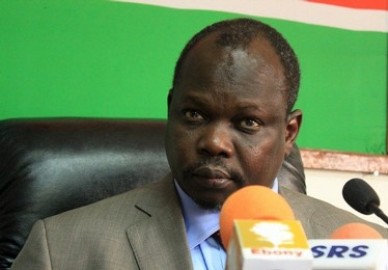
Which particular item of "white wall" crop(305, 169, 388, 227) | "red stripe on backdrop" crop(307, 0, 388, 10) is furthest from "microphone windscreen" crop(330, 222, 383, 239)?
"red stripe on backdrop" crop(307, 0, 388, 10)

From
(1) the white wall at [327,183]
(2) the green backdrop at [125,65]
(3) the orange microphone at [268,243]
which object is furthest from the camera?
(1) the white wall at [327,183]

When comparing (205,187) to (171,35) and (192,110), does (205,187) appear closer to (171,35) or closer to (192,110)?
(192,110)

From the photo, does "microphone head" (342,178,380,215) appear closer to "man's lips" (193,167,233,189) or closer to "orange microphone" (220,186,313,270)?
"man's lips" (193,167,233,189)

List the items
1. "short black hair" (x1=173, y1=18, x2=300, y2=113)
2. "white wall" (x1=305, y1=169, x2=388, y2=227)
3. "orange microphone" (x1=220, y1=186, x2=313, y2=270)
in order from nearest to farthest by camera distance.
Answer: "orange microphone" (x1=220, y1=186, x2=313, y2=270), "short black hair" (x1=173, y1=18, x2=300, y2=113), "white wall" (x1=305, y1=169, x2=388, y2=227)

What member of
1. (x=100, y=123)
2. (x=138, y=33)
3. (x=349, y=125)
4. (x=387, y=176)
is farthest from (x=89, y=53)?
(x=387, y=176)

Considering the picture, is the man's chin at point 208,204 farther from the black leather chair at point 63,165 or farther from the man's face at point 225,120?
the black leather chair at point 63,165

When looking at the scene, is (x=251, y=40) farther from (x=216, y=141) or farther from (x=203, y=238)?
(x=203, y=238)

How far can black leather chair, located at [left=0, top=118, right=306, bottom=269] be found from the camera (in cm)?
135

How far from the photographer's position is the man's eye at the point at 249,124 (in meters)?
1.18

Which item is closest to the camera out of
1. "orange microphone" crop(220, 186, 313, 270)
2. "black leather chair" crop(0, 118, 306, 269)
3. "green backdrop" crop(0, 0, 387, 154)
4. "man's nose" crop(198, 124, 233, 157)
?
"orange microphone" crop(220, 186, 313, 270)

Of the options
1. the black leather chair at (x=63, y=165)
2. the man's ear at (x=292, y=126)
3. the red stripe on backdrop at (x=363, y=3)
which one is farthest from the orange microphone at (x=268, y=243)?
the red stripe on backdrop at (x=363, y=3)

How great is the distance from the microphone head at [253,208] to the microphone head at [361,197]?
1.56 feet

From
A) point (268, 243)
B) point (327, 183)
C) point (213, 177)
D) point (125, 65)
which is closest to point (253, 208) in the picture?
point (268, 243)

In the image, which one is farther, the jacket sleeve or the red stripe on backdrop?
the red stripe on backdrop
